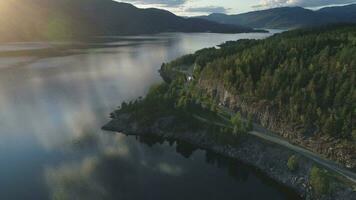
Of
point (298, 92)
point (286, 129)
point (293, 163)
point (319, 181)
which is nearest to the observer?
point (319, 181)

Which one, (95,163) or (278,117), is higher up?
(278,117)

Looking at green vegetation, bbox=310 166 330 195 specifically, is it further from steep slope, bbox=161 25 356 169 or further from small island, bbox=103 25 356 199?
steep slope, bbox=161 25 356 169

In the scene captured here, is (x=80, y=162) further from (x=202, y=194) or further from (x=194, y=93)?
(x=194, y=93)

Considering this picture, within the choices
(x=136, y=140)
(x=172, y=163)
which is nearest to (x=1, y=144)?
(x=136, y=140)

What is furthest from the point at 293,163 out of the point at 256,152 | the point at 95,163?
the point at 95,163

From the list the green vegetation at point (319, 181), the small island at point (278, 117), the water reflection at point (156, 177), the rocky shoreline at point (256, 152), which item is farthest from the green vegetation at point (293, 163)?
the green vegetation at point (319, 181)

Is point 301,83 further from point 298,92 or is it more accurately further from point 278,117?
point 278,117

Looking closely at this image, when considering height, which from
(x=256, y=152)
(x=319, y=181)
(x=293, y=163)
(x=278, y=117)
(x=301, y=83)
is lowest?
(x=256, y=152)
